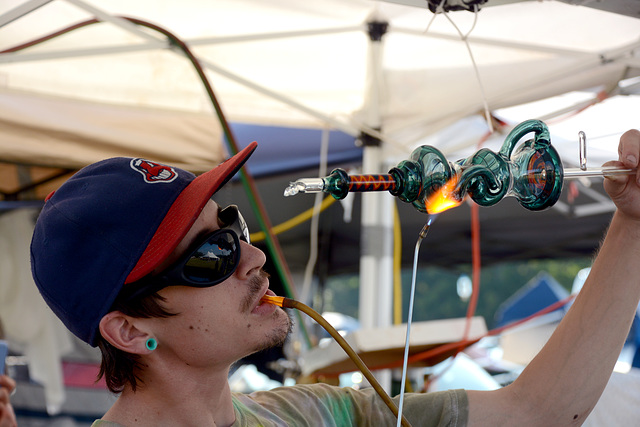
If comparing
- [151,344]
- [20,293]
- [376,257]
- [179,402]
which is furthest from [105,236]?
[20,293]

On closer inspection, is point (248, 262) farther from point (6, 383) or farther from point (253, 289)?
point (6, 383)

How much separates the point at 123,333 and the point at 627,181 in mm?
804

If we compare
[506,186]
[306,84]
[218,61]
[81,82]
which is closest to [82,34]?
[81,82]

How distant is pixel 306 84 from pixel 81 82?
0.86 metres

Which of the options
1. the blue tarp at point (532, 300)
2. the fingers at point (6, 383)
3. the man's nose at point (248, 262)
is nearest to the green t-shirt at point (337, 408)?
the man's nose at point (248, 262)

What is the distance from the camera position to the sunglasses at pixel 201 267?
107 cm

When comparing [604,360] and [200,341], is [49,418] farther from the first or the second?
[604,360]

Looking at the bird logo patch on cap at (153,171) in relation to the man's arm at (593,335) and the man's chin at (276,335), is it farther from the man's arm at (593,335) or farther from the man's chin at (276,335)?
the man's arm at (593,335)

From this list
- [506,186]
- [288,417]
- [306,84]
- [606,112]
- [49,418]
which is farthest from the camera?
[49,418]

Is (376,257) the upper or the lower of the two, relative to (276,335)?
lower

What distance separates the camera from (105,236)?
1058mm

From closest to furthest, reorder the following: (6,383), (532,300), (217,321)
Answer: (217,321)
(6,383)
(532,300)

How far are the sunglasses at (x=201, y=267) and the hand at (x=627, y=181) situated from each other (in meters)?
0.57

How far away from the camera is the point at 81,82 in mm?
2627
